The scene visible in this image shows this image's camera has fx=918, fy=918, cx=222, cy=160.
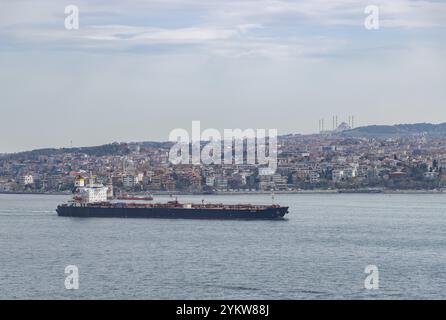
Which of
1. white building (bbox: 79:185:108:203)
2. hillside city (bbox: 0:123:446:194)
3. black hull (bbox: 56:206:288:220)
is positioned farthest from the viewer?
hillside city (bbox: 0:123:446:194)

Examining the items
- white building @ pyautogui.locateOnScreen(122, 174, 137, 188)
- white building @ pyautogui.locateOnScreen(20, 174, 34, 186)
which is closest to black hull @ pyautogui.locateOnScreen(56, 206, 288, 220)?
white building @ pyautogui.locateOnScreen(122, 174, 137, 188)

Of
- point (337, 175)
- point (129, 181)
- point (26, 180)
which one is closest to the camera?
point (129, 181)

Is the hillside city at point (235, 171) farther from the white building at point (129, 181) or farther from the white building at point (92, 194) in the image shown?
the white building at point (92, 194)

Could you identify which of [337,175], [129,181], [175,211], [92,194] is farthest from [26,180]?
[175,211]

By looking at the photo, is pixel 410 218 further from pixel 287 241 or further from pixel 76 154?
pixel 76 154

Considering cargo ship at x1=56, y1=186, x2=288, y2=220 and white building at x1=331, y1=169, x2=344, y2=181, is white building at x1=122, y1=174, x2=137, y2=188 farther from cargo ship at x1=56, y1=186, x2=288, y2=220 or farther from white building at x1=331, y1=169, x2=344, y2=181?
cargo ship at x1=56, y1=186, x2=288, y2=220

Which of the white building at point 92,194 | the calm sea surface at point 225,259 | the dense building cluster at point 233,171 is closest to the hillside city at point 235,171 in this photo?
the dense building cluster at point 233,171

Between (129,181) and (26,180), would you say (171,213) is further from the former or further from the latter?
(26,180)
